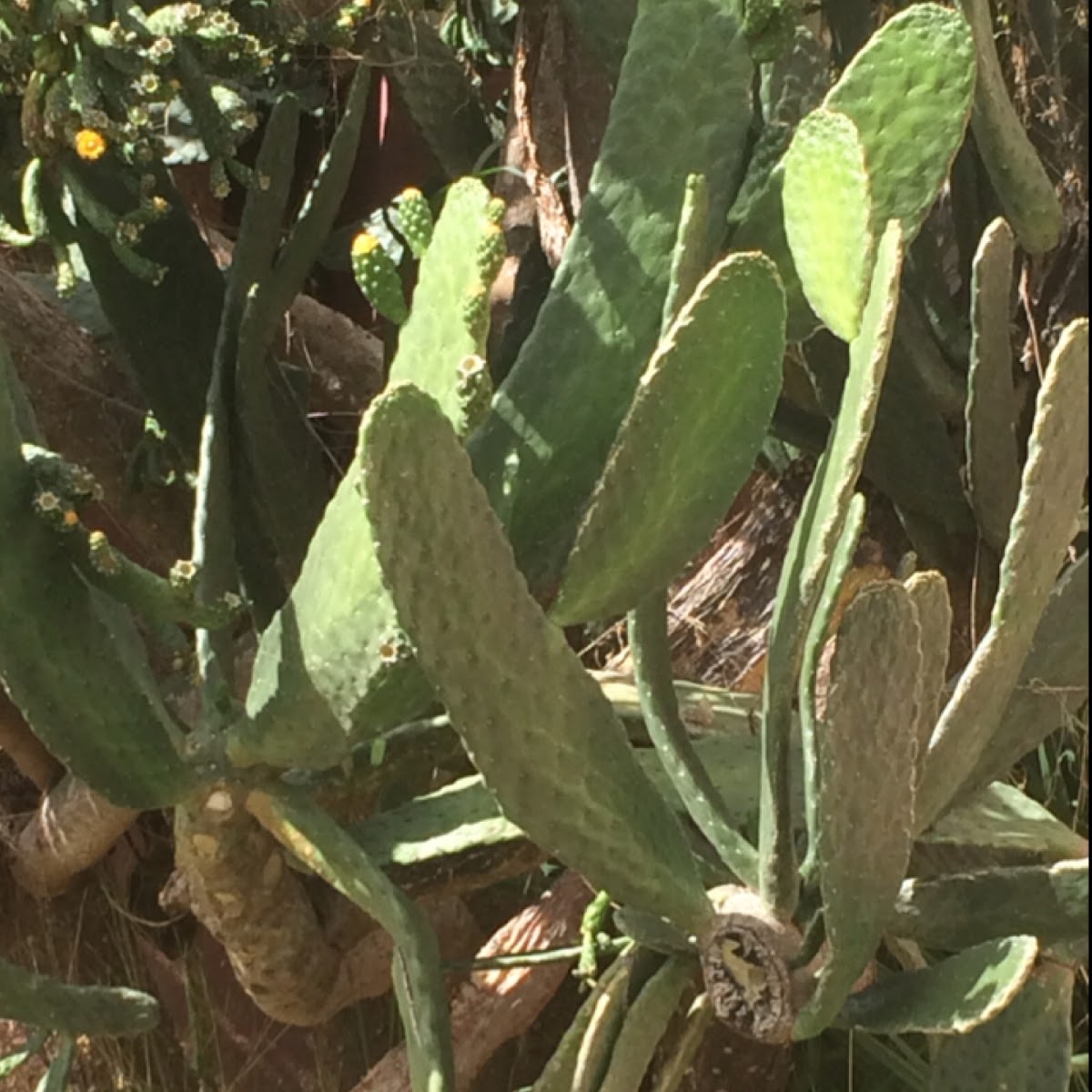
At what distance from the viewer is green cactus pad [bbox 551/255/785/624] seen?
2.12 ft

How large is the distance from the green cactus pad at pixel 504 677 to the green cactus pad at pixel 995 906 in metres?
0.13

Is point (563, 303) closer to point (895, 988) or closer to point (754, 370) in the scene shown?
point (754, 370)

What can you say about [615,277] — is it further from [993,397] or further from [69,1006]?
[69,1006]

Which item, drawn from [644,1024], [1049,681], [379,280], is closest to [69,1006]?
[644,1024]

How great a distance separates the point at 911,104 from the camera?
75cm

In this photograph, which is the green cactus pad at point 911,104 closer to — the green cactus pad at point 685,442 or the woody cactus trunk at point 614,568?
the woody cactus trunk at point 614,568

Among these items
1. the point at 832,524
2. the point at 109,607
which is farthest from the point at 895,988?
the point at 109,607

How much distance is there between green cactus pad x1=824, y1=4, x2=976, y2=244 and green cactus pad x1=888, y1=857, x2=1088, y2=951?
0.35 meters

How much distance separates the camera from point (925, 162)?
0.74 metres

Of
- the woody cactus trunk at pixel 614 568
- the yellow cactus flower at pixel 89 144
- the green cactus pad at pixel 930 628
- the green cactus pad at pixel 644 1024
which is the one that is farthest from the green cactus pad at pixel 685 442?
the yellow cactus flower at pixel 89 144

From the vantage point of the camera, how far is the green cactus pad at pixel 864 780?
609 millimetres

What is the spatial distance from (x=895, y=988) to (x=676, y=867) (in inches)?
5.1

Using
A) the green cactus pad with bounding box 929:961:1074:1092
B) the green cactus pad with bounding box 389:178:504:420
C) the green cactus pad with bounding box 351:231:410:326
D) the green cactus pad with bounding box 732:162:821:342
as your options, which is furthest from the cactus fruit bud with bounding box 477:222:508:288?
the green cactus pad with bounding box 929:961:1074:1092

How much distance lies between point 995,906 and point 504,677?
1.05 feet
